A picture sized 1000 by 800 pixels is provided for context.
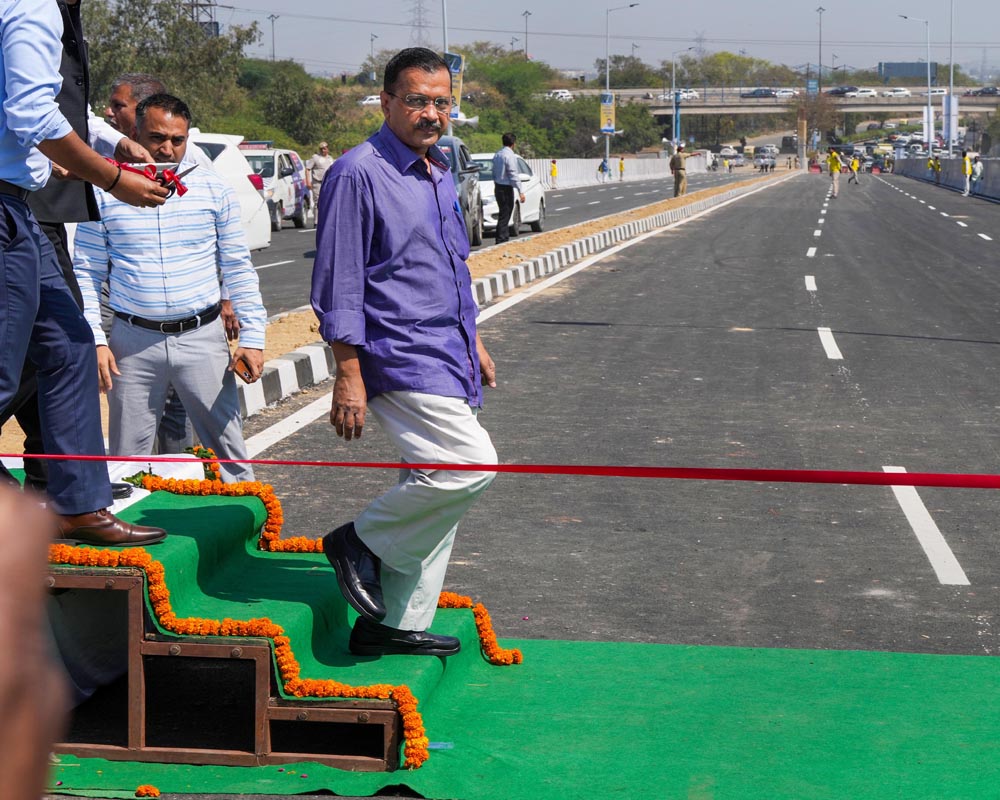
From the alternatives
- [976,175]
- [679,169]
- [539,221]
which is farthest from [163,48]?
[976,175]

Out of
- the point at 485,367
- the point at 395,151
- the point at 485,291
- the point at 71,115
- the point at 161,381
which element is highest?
the point at 71,115

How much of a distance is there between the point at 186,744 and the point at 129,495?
1049 millimetres

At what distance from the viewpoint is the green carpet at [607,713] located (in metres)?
3.66

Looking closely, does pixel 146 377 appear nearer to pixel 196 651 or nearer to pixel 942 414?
pixel 196 651

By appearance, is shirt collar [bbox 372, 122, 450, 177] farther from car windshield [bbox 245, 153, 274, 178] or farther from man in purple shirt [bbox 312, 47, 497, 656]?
car windshield [bbox 245, 153, 274, 178]

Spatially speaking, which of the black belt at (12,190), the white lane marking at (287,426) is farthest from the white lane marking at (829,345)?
the black belt at (12,190)

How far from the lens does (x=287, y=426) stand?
895 cm

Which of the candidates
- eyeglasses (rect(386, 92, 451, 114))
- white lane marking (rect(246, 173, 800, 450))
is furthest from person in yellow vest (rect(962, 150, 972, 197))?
eyeglasses (rect(386, 92, 451, 114))

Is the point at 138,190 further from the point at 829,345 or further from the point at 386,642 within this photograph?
the point at 829,345

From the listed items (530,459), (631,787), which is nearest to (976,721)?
(631,787)

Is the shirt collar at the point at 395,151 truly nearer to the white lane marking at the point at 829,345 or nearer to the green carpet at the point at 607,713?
the green carpet at the point at 607,713

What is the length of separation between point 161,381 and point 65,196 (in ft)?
3.79

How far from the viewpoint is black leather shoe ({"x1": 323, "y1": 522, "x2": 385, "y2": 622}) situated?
4102mm

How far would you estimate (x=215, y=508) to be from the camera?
4.77 m
